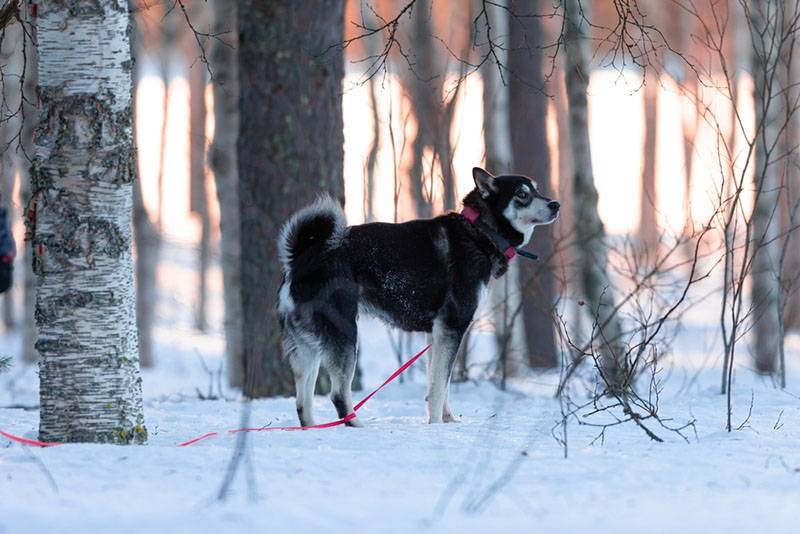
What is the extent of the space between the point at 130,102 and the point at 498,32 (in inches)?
388

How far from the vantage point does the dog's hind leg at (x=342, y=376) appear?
654 centimetres

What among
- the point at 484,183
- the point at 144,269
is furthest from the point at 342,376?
the point at 144,269

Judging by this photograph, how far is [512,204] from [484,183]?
0.25 m

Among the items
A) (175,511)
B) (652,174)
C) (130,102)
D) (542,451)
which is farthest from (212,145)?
(652,174)

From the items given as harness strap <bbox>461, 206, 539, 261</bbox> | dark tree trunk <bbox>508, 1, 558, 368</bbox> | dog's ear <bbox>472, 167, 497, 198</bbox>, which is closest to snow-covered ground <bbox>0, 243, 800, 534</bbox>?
harness strap <bbox>461, 206, 539, 261</bbox>

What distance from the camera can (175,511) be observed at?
156 inches

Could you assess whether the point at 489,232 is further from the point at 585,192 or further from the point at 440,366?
the point at 585,192

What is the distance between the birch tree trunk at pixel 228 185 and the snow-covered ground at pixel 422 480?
6.58 m

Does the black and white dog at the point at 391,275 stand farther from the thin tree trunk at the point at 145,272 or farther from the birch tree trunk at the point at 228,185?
the thin tree trunk at the point at 145,272

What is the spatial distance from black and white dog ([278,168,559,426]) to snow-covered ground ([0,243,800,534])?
0.46 metres

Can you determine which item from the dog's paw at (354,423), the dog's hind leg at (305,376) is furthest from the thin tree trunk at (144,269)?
the dog's paw at (354,423)

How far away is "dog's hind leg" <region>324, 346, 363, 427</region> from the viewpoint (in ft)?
21.5

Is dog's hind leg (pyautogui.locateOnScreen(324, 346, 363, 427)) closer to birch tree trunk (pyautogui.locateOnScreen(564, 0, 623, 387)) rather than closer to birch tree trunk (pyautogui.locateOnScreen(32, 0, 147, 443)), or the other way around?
birch tree trunk (pyautogui.locateOnScreen(32, 0, 147, 443))

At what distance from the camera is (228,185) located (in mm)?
13258
